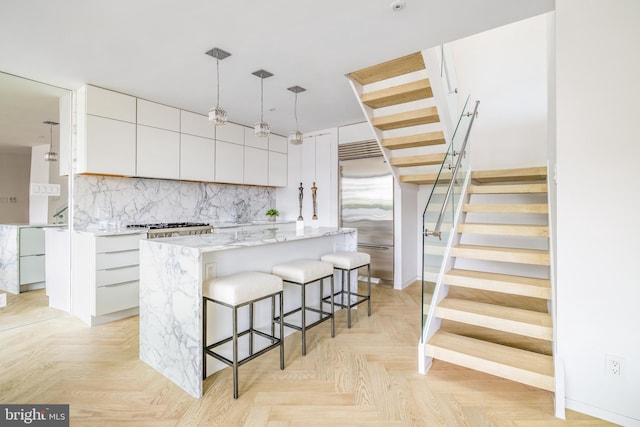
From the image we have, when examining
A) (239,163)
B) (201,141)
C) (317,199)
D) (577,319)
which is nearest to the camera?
(577,319)

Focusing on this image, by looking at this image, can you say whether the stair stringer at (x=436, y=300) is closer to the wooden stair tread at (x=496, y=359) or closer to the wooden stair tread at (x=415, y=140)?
the wooden stair tread at (x=496, y=359)

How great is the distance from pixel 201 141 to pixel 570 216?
4.31m

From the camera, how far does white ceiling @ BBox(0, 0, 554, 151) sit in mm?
2139

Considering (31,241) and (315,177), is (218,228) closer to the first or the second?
(315,177)

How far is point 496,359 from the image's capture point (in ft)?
6.88

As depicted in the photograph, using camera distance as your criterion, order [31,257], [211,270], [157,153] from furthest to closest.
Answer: [157,153] → [31,257] → [211,270]

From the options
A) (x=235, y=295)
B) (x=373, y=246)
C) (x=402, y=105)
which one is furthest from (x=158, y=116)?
(x=373, y=246)

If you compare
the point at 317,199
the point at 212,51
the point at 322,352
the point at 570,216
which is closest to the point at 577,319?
the point at 570,216

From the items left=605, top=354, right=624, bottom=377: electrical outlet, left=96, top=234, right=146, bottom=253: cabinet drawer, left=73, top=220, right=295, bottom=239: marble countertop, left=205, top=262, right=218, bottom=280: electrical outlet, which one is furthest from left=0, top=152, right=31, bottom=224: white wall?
left=605, top=354, right=624, bottom=377: electrical outlet

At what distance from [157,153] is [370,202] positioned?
3024mm

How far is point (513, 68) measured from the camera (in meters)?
4.62

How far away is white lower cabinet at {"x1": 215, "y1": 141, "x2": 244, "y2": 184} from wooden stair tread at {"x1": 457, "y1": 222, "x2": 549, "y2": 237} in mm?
3432

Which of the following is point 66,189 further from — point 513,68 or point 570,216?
point 513,68

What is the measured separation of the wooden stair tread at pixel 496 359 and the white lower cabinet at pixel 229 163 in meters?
3.74
